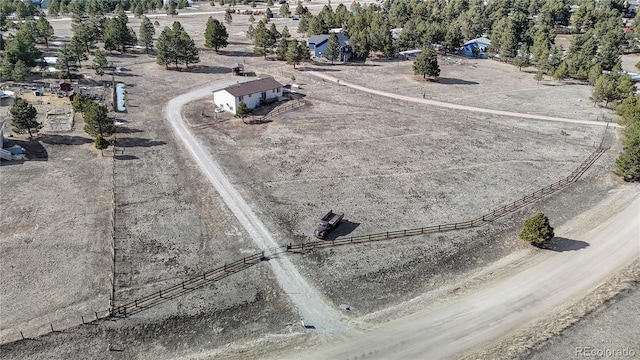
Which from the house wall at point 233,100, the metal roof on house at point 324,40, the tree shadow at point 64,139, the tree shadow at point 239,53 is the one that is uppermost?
the metal roof on house at point 324,40

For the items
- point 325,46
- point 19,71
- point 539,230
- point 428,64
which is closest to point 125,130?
point 19,71

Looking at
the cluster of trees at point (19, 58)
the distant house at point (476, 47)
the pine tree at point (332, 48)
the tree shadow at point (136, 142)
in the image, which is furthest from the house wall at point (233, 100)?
the distant house at point (476, 47)

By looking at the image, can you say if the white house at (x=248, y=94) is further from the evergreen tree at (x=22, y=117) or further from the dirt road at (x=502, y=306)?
the dirt road at (x=502, y=306)

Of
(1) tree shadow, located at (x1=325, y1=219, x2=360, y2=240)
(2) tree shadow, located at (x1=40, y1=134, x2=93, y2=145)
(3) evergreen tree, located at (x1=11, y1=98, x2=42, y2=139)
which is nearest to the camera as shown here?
(1) tree shadow, located at (x1=325, y1=219, x2=360, y2=240)

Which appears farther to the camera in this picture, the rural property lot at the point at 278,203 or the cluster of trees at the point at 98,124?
the cluster of trees at the point at 98,124

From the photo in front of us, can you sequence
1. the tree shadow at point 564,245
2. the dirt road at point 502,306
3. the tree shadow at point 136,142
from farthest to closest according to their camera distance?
the tree shadow at point 136,142 < the tree shadow at point 564,245 < the dirt road at point 502,306

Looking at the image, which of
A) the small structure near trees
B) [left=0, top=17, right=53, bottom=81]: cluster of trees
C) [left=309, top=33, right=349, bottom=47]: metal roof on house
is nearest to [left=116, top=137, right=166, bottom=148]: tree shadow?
[left=0, top=17, right=53, bottom=81]: cluster of trees

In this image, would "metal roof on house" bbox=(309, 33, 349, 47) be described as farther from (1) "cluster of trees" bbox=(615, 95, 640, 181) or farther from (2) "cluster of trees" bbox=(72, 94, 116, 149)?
(1) "cluster of trees" bbox=(615, 95, 640, 181)

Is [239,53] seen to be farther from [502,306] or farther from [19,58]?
[502,306]
